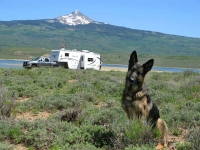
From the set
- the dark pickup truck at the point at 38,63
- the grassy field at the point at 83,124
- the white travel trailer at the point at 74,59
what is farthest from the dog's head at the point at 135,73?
the white travel trailer at the point at 74,59

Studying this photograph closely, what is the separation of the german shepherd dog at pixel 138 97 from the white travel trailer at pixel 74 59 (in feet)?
96.7

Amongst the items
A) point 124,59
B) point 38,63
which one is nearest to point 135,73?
point 38,63

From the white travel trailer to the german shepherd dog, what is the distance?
29488 millimetres

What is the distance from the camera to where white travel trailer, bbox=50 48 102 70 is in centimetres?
3491

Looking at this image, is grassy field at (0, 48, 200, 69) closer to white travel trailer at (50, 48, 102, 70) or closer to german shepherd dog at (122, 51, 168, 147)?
white travel trailer at (50, 48, 102, 70)

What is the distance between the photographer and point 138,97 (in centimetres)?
553

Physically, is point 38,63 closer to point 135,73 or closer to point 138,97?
point 138,97

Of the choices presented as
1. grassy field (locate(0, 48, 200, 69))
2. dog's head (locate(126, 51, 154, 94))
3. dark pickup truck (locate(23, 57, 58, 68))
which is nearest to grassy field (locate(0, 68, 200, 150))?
dog's head (locate(126, 51, 154, 94))

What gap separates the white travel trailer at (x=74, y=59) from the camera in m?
34.9

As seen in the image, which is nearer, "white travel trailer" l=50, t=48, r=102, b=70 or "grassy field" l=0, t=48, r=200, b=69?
"white travel trailer" l=50, t=48, r=102, b=70

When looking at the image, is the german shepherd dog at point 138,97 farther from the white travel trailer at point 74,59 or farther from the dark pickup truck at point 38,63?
the white travel trailer at point 74,59

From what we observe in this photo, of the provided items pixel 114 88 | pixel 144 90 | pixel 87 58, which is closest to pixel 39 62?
pixel 87 58

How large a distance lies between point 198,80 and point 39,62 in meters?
19.6

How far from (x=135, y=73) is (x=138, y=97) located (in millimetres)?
423
